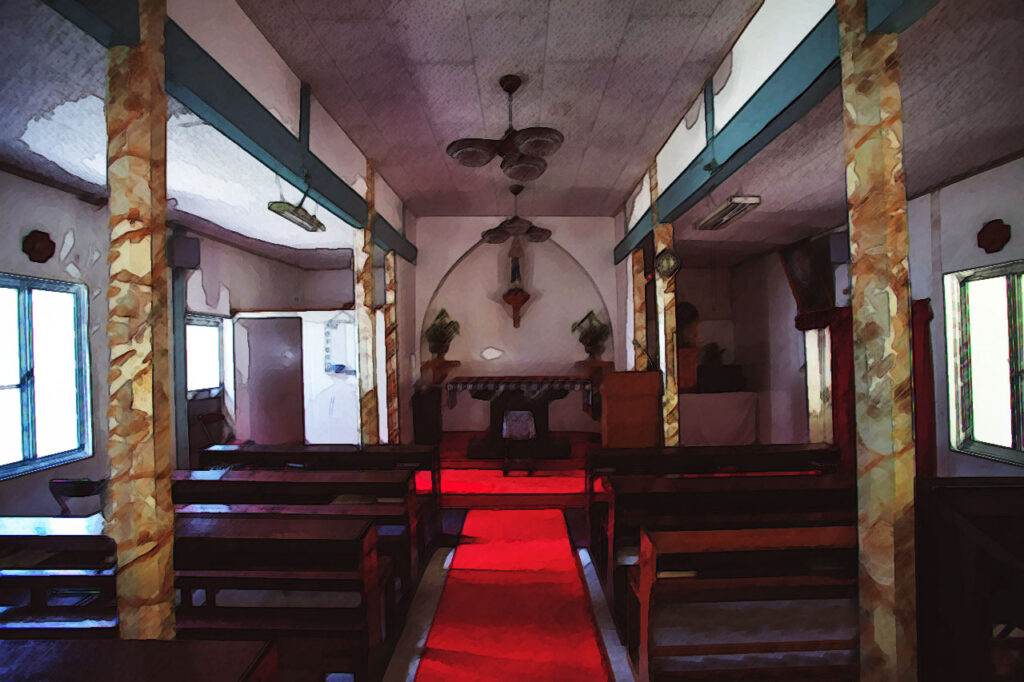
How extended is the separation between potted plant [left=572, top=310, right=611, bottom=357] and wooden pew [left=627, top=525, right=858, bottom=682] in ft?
21.8

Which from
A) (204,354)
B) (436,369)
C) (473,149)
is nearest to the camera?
(473,149)

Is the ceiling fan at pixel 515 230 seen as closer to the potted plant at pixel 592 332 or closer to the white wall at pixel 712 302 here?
the potted plant at pixel 592 332

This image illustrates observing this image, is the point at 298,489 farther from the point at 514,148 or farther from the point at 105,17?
the point at 514,148

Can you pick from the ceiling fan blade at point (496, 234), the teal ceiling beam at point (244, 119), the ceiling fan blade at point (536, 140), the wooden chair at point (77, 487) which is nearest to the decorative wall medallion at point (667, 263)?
the ceiling fan blade at point (536, 140)

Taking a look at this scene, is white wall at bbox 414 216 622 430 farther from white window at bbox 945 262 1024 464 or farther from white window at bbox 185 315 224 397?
white window at bbox 945 262 1024 464

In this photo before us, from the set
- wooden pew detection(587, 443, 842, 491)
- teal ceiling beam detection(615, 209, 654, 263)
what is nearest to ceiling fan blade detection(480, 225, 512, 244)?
teal ceiling beam detection(615, 209, 654, 263)

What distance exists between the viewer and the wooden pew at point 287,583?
92.7 inches

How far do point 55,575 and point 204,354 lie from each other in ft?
20.4

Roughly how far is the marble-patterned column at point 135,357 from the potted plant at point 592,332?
24.3 ft

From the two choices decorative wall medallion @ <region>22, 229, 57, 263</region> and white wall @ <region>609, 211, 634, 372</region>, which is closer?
decorative wall medallion @ <region>22, 229, 57, 263</region>

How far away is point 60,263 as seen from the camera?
197 inches

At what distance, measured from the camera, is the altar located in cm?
673

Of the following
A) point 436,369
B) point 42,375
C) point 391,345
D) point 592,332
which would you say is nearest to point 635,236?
point 592,332

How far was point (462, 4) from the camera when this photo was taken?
3.35 m
